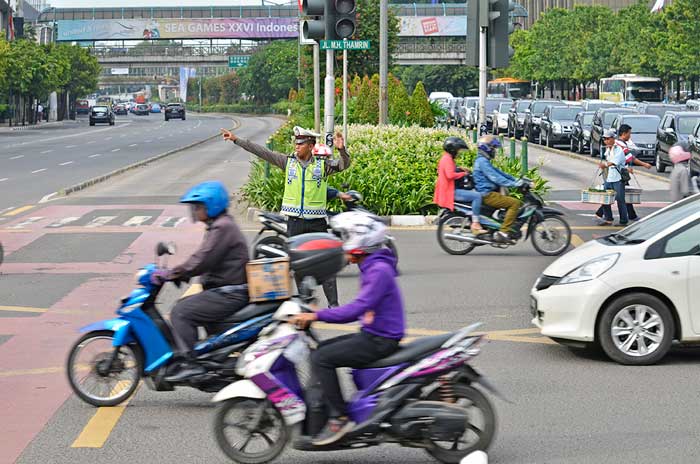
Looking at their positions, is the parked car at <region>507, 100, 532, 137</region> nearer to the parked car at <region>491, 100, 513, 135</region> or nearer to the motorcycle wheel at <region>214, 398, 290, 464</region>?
the parked car at <region>491, 100, 513, 135</region>

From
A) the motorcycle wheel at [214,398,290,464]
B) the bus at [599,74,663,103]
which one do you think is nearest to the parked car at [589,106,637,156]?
the bus at [599,74,663,103]

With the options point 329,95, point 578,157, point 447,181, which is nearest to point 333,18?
point 329,95

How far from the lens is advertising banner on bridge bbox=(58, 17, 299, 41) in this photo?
12725 cm

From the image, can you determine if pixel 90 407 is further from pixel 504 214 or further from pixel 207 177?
pixel 207 177

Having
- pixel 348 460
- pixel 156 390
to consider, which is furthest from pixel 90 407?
pixel 348 460

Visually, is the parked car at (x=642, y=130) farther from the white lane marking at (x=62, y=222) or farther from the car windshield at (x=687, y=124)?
the white lane marking at (x=62, y=222)

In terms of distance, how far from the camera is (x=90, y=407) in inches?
328

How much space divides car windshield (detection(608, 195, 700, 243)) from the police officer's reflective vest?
318 cm

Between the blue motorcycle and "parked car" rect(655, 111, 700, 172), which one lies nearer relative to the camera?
the blue motorcycle

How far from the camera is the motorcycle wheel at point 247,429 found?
22.4 feet

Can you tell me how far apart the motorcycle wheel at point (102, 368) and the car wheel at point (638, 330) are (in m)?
3.61

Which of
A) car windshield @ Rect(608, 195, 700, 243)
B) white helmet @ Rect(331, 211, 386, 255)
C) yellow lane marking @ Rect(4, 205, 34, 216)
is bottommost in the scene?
yellow lane marking @ Rect(4, 205, 34, 216)

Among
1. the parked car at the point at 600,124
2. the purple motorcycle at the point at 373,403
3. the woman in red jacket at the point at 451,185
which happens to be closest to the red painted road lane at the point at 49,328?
the purple motorcycle at the point at 373,403

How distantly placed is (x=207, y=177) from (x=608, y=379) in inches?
972
